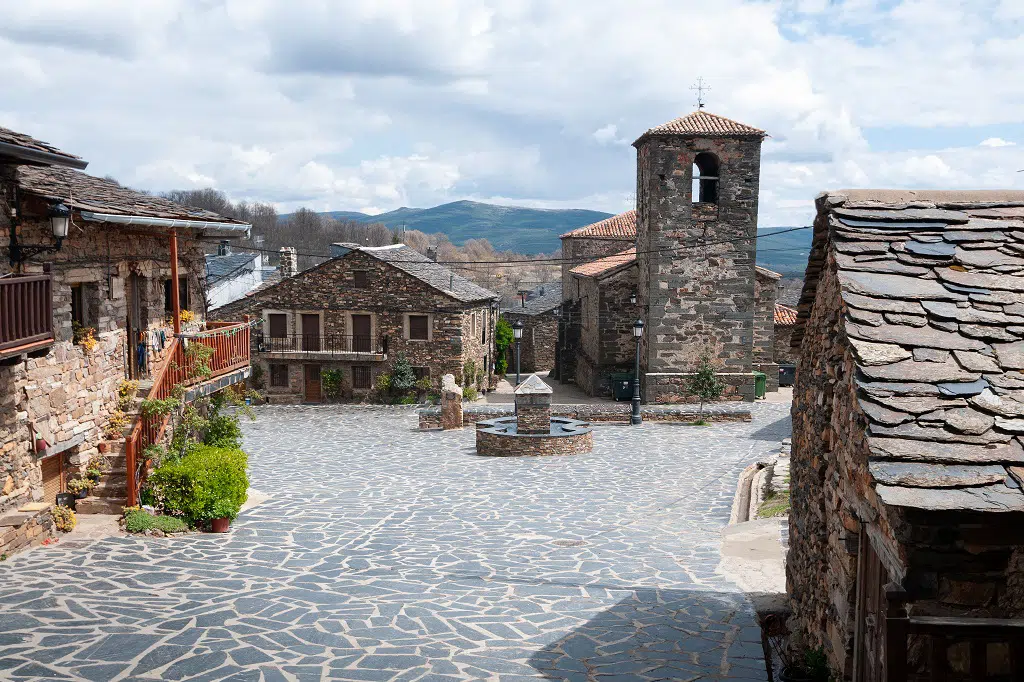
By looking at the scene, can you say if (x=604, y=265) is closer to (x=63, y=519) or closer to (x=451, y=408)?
(x=451, y=408)

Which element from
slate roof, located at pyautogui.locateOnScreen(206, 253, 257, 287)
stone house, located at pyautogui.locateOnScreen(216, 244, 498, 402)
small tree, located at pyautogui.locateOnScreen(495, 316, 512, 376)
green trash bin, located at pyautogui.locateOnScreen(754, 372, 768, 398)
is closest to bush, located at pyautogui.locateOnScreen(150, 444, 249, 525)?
stone house, located at pyautogui.locateOnScreen(216, 244, 498, 402)

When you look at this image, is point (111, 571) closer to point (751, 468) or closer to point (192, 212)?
point (192, 212)

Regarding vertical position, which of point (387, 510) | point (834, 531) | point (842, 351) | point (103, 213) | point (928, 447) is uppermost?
point (103, 213)

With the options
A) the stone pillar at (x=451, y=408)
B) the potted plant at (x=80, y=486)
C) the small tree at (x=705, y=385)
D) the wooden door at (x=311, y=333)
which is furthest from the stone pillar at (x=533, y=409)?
the wooden door at (x=311, y=333)

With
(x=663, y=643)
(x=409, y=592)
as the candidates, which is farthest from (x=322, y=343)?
(x=663, y=643)

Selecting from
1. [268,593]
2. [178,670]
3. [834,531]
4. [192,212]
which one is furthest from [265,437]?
[834,531]

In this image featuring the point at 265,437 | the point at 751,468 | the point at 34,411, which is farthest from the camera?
the point at 265,437

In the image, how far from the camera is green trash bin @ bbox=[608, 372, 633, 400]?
109 ft

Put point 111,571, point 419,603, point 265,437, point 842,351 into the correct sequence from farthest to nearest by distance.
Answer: point 265,437 < point 111,571 < point 419,603 < point 842,351

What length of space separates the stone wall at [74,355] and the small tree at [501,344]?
29223 millimetres

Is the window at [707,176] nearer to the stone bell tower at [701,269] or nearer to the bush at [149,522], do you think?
the stone bell tower at [701,269]

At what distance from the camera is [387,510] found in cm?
1555

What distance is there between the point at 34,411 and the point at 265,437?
44.1ft

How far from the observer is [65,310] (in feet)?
41.4
